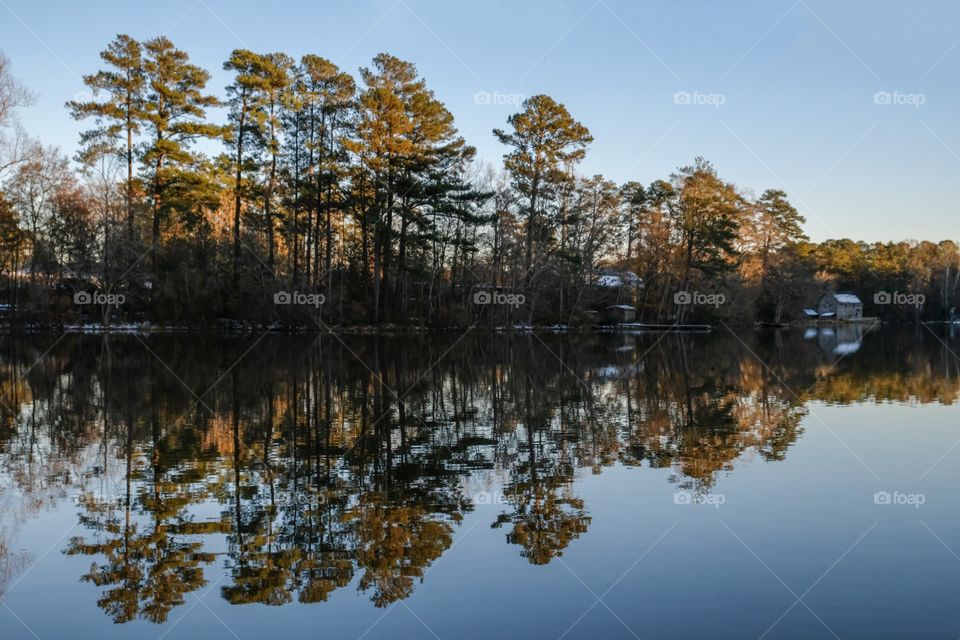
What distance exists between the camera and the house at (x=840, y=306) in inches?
4269

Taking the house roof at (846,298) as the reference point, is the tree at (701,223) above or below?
above

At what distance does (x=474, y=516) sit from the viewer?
7867 millimetres

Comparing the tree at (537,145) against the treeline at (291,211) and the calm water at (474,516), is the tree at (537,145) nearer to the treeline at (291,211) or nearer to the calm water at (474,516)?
the treeline at (291,211)

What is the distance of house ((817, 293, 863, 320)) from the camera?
4269 inches

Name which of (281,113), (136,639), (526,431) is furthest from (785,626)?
(281,113)

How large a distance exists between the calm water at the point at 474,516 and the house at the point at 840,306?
99916 millimetres

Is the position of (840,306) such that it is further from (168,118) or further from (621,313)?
(168,118)

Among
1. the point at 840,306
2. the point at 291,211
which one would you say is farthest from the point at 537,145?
the point at 840,306

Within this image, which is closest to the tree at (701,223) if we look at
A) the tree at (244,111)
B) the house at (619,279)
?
the house at (619,279)

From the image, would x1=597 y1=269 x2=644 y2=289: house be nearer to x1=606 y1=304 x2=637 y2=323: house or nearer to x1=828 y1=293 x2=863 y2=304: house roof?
x1=606 y1=304 x2=637 y2=323: house

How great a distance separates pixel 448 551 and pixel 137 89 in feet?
153

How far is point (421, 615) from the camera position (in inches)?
218

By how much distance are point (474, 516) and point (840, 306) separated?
114m

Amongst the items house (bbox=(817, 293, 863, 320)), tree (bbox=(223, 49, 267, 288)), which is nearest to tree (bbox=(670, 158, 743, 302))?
tree (bbox=(223, 49, 267, 288))
